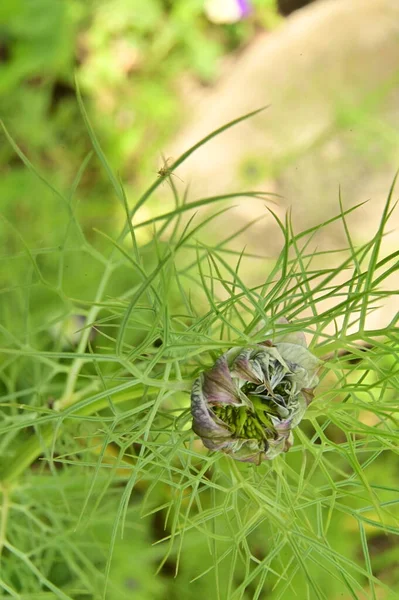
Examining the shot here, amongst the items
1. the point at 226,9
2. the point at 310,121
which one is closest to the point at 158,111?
the point at 226,9

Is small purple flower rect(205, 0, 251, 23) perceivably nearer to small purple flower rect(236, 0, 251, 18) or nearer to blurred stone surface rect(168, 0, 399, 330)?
small purple flower rect(236, 0, 251, 18)

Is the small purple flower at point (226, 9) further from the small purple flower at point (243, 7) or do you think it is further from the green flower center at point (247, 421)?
the green flower center at point (247, 421)

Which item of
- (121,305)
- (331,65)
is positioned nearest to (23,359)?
(121,305)

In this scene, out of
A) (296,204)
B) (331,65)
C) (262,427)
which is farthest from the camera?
(331,65)

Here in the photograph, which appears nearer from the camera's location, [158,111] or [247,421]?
[247,421]

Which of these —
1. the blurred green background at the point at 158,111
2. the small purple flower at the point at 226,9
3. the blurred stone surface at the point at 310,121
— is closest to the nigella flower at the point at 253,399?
the blurred green background at the point at 158,111

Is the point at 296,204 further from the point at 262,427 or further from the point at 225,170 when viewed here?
the point at 262,427

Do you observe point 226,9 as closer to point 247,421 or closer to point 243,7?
point 243,7
